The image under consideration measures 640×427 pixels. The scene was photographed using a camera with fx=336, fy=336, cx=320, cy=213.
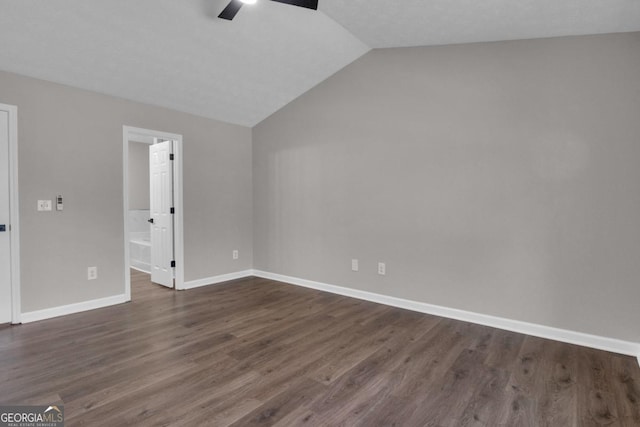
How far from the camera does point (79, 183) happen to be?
3611mm

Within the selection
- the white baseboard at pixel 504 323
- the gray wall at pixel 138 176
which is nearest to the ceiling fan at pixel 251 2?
the white baseboard at pixel 504 323

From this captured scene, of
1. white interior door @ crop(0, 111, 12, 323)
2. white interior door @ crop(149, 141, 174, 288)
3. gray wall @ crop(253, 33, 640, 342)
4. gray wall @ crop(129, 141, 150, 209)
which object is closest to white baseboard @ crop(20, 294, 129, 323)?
white interior door @ crop(0, 111, 12, 323)

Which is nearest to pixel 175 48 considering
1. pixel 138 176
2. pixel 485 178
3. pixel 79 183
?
pixel 79 183

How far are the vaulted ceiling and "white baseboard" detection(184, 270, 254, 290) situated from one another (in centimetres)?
239

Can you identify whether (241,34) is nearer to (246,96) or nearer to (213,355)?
(246,96)

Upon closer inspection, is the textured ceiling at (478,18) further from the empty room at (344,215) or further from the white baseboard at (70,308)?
the white baseboard at (70,308)

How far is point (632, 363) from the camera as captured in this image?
2.59 metres

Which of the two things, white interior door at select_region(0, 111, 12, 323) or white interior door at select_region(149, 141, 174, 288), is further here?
white interior door at select_region(149, 141, 174, 288)

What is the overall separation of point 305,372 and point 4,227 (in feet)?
10.3

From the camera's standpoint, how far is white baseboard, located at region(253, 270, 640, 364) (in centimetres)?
279

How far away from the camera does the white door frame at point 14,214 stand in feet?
10.5

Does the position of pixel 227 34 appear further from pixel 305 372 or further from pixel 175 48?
pixel 305 372

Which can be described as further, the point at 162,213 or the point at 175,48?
the point at 162,213

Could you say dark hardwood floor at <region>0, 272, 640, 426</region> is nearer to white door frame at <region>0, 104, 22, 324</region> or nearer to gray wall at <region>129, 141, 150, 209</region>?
white door frame at <region>0, 104, 22, 324</region>
